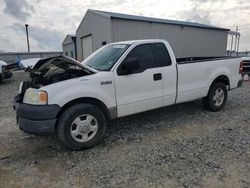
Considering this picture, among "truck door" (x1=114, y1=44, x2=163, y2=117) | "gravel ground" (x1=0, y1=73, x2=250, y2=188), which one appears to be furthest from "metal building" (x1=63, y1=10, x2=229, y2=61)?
"gravel ground" (x1=0, y1=73, x2=250, y2=188)

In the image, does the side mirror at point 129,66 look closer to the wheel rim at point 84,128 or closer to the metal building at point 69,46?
the wheel rim at point 84,128

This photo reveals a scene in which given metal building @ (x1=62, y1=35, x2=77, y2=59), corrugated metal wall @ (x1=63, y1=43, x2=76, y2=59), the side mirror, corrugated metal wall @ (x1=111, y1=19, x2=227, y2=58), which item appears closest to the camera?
the side mirror

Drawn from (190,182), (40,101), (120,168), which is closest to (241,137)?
(190,182)

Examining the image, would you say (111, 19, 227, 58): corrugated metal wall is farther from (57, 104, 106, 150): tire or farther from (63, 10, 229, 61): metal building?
(57, 104, 106, 150): tire

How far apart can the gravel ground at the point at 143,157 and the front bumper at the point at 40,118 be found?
51cm

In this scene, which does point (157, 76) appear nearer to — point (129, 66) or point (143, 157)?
point (129, 66)

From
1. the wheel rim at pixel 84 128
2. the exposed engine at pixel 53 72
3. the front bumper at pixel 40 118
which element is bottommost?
the wheel rim at pixel 84 128

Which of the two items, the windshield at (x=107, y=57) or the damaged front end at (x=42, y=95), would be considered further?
the windshield at (x=107, y=57)

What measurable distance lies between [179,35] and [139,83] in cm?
1426

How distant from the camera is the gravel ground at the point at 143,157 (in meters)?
2.86

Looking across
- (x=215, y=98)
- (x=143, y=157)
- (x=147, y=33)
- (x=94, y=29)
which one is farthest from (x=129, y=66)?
(x=94, y=29)

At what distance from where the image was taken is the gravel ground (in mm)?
2863

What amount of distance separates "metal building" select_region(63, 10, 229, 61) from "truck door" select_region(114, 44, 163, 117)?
998 centimetres

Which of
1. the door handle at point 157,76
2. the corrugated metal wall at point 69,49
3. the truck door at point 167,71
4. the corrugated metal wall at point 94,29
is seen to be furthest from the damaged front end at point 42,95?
the corrugated metal wall at point 69,49
